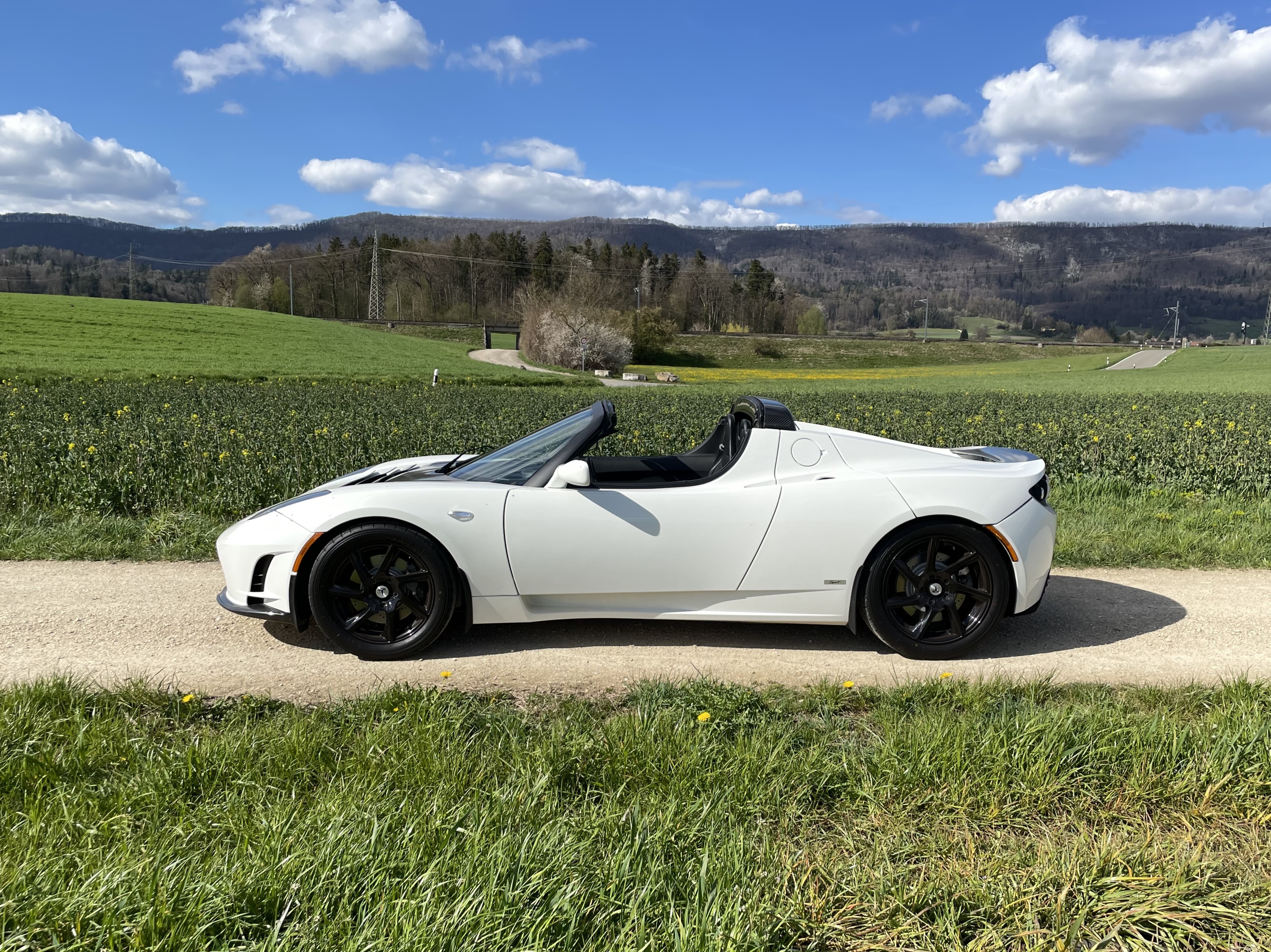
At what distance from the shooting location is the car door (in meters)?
3.98

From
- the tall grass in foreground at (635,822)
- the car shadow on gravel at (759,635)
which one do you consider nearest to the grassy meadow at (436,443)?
the car shadow on gravel at (759,635)

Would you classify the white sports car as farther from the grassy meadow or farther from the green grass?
the green grass

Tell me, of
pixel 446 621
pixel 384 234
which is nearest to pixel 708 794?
pixel 446 621

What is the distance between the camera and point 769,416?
4242 mm

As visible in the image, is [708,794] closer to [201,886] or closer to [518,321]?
[201,886]

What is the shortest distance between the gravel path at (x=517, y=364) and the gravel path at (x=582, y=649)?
38.3m

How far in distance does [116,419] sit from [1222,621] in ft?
42.0

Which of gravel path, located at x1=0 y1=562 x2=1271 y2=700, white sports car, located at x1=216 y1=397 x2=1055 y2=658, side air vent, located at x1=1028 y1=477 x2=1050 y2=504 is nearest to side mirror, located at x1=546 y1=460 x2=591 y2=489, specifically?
white sports car, located at x1=216 y1=397 x2=1055 y2=658

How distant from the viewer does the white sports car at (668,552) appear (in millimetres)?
3975

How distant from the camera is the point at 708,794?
252 centimetres

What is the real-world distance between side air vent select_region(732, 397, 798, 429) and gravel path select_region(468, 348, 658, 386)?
126ft

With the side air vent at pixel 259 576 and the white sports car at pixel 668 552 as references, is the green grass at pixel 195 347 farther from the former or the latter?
the white sports car at pixel 668 552

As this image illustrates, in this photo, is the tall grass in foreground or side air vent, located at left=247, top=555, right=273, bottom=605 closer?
the tall grass in foreground

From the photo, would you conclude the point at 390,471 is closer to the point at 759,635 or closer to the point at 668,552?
the point at 668,552
